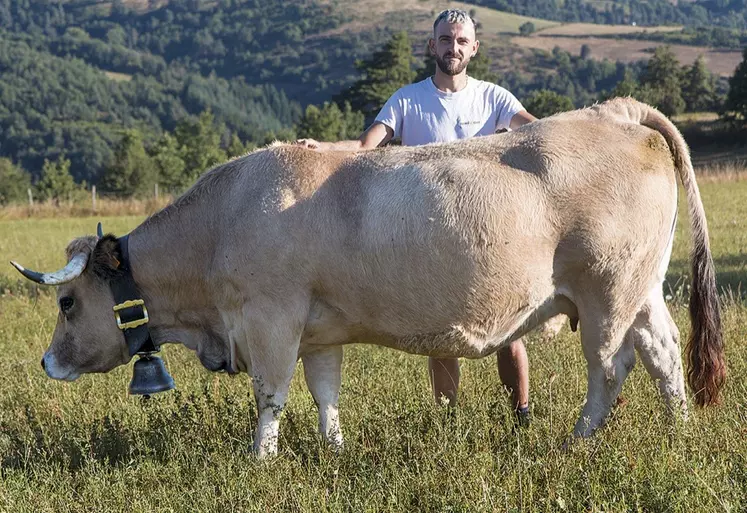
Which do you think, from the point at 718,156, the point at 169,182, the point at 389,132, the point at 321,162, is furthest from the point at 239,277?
the point at 169,182

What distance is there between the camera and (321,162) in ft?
A: 19.4

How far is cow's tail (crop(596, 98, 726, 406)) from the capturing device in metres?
6.02

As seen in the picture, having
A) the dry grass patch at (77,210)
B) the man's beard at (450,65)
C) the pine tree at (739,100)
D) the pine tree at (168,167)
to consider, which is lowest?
the pine tree at (168,167)

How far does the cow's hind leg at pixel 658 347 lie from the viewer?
6.16 meters

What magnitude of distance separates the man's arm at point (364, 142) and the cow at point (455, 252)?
0.36 meters

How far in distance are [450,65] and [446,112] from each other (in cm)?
35

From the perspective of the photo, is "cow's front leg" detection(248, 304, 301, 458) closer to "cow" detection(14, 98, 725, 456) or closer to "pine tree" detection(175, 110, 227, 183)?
"cow" detection(14, 98, 725, 456)

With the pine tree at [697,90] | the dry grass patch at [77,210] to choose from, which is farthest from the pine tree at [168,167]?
the pine tree at [697,90]

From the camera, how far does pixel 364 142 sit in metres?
6.69

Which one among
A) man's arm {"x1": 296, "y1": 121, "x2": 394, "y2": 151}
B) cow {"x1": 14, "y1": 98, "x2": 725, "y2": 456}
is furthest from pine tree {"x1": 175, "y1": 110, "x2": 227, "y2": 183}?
cow {"x1": 14, "y1": 98, "x2": 725, "y2": 456}

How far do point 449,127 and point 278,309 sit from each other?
80.3 inches

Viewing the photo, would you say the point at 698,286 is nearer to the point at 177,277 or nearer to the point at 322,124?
the point at 177,277

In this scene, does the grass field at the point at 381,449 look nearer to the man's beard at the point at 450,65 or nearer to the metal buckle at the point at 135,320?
the metal buckle at the point at 135,320

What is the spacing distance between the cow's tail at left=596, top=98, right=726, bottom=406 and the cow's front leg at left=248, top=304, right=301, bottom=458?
2.58m
